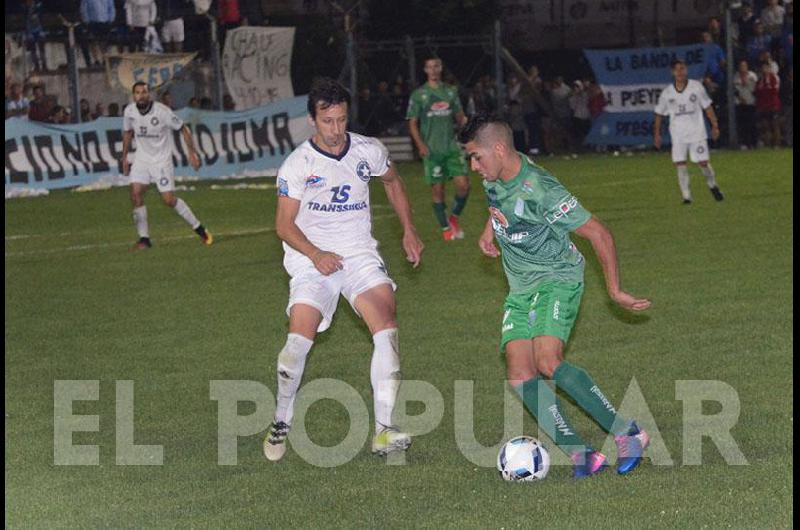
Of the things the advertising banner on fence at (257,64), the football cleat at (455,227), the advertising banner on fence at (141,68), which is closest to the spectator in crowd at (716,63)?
the advertising banner on fence at (257,64)

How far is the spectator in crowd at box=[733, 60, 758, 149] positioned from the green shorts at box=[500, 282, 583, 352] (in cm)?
2916

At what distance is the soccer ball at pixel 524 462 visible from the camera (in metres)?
7.50

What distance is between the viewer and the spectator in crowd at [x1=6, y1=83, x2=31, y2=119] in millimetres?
31141

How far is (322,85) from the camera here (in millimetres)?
8445

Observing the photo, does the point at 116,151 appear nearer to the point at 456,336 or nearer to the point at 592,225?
the point at 456,336

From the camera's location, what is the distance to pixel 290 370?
852cm

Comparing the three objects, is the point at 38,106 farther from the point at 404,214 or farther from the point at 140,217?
the point at 404,214

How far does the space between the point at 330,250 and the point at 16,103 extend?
24012mm

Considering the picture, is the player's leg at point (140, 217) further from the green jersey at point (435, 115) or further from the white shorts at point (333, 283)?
the white shorts at point (333, 283)

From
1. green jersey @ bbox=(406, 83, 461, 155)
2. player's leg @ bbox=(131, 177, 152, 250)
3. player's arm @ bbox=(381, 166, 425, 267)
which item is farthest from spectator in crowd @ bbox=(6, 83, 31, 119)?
player's arm @ bbox=(381, 166, 425, 267)

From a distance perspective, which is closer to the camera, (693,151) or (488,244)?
(488,244)

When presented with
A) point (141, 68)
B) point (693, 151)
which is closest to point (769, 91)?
point (693, 151)

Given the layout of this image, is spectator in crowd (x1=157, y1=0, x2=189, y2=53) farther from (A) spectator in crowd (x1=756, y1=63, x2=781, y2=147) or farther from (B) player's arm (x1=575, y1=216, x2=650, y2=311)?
(B) player's arm (x1=575, y1=216, x2=650, y2=311)

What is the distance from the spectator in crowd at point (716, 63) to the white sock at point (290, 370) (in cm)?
2957
